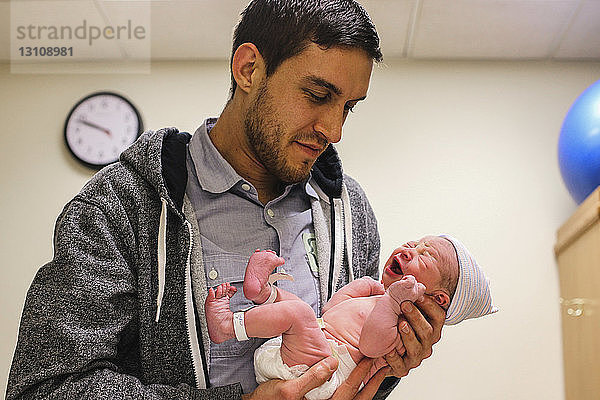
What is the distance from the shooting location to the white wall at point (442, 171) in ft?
10.0

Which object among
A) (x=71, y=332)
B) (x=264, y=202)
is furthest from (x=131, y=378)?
(x=264, y=202)

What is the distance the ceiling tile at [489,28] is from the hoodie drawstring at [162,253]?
192cm

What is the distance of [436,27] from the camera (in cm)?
306

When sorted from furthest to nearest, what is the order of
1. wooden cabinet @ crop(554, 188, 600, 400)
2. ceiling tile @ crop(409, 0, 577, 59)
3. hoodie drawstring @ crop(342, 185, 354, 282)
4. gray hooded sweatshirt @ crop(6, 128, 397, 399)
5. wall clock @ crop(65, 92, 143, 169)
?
1. wall clock @ crop(65, 92, 143, 169)
2. ceiling tile @ crop(409, 0, 577, 59)
3. wooden cabinet @ crop(554, 188, 600, 400)
4. hoodie drawstring @ crop(342, 185, 354, 282)
5. gray hooded sweatshirt @ crop(6, 128, 397, 399)

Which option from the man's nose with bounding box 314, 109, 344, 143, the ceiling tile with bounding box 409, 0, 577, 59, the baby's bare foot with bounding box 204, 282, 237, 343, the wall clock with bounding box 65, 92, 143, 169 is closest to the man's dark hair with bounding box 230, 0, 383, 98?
the man's nose with bounding box 314, 109, 344, 143

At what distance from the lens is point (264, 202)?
1.53 metres

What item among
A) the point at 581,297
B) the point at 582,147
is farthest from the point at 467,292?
the point at 581,297

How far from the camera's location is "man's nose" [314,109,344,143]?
1.39m

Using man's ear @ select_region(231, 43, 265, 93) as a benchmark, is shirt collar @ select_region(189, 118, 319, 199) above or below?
below

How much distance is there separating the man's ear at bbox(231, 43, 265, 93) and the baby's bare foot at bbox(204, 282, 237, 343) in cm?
45

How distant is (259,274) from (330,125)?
1.12 feet

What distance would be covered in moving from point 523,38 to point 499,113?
38 centimetres

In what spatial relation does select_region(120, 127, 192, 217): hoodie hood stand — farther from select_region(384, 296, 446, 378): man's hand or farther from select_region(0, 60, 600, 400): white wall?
select_region(0, 60, 600, 400): white wall

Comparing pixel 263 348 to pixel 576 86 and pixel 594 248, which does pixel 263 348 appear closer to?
pixel 594 248
